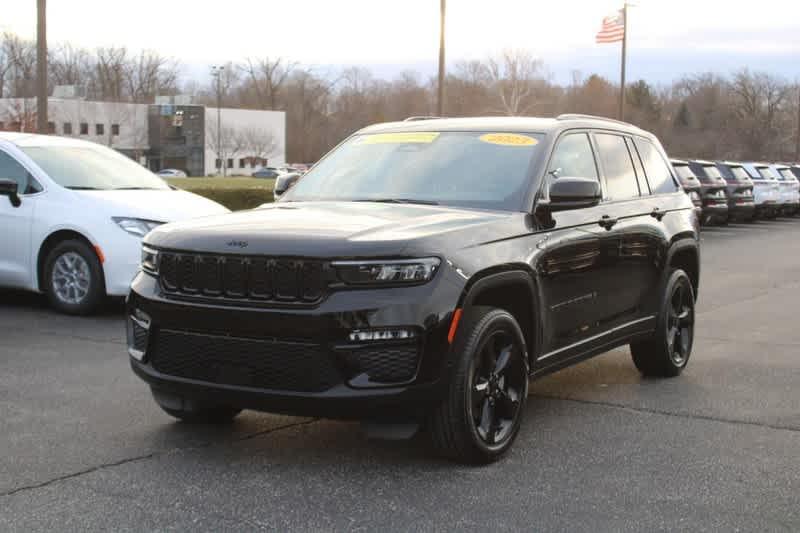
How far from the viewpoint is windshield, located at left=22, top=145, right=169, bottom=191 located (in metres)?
10.4

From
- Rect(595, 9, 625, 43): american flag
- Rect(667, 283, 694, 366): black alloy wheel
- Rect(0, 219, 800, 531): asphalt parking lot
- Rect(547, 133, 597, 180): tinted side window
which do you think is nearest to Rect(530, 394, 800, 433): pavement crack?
Rect(0, 219, 800, 531): asphalt parking lot

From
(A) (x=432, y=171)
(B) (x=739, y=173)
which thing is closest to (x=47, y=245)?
(A) (x=432, y=171)

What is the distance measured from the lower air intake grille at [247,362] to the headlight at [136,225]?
492 centimetres

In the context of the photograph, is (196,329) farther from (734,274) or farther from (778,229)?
(778,229)

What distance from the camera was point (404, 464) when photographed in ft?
16.7

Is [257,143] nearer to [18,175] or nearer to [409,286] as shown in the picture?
[18,175]

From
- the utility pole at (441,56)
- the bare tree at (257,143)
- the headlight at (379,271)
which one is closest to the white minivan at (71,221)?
the headlight at (379,271)

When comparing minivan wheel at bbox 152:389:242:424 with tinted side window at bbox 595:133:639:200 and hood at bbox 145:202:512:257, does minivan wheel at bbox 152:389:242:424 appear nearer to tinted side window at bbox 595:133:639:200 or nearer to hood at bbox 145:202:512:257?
hood at bbox 145:202:512:257

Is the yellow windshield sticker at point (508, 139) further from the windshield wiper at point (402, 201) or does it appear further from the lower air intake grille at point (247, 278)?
the lower air intake grille at point (247, 278)

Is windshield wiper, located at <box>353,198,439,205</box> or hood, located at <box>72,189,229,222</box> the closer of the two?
windshield wiper, located at <box>353,198,439,205</box>

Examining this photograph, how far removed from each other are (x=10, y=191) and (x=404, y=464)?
6.52m

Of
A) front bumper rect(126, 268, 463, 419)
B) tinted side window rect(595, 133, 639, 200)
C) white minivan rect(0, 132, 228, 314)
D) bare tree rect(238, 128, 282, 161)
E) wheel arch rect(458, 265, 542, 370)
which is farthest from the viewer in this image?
bare tree rect(238, 128, 282, 161)

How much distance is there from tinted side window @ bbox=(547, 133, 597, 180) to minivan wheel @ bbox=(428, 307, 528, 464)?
1209 millimetres

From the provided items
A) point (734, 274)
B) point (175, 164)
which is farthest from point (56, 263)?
point (175, 164)
